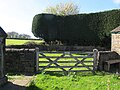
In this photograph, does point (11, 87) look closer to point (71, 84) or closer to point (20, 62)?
point (71, 84)

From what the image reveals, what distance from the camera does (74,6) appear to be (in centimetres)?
5562

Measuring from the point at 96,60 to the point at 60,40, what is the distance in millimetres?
19611

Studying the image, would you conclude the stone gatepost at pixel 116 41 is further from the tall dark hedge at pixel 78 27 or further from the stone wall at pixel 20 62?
the tall dark hedge at pixel 78 27

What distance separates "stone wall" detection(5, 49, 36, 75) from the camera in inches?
502

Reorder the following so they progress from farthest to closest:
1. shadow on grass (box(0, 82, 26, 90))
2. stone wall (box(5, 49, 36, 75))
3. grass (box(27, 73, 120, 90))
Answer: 1. stone wall (box(5, 49, 36, 75))
2. grass (box(27, 73, 120, 90))
3. shadow on grass (box(0, 82, 26, 90))

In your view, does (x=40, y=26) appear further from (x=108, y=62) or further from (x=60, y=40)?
(x=108, y=62)

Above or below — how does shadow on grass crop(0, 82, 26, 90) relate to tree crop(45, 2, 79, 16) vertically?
below

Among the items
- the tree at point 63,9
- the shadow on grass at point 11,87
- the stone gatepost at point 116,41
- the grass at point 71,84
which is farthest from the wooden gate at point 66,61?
the tree at point 63,9

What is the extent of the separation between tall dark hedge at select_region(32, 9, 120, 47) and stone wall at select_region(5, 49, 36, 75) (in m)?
17.6

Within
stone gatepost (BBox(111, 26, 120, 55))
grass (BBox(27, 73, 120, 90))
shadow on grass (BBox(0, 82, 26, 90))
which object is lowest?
grass (BBox(27, 73, 120, 90))

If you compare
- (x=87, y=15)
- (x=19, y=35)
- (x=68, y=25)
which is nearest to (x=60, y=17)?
(x=68, y=25)

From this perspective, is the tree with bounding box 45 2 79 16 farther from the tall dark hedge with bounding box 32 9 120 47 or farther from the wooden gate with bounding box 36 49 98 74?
the wooden gate with bounding box 36 49 98 74

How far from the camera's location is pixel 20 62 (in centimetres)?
1285


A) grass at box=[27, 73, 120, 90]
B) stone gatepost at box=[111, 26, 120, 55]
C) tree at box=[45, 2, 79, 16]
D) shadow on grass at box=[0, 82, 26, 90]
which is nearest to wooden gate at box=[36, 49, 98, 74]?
grass at box=[27, 73, 120, 90]
